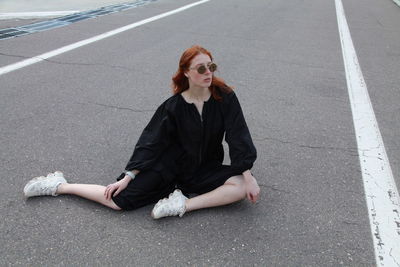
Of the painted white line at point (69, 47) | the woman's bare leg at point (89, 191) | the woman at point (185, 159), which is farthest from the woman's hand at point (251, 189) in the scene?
the painted white line at point (69, 47)

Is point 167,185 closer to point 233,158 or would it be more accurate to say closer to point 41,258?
point 233,158

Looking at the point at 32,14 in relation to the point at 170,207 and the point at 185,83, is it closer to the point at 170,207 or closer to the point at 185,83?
the point at 185,83

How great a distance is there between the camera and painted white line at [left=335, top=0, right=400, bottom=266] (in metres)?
→ 2.53

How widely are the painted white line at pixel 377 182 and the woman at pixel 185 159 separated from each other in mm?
837

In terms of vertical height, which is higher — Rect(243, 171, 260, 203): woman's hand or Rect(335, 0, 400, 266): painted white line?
Rect(243, 171, 260, 203): woman's hand

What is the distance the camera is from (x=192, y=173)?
2.97 meters

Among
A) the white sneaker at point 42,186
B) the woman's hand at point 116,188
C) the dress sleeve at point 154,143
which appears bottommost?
the white sneaker at point 42,186

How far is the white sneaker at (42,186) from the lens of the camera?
289 centimetres

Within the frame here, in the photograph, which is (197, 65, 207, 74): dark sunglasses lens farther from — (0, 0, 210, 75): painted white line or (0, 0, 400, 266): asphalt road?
(0, 0, 210, 75): painted white line

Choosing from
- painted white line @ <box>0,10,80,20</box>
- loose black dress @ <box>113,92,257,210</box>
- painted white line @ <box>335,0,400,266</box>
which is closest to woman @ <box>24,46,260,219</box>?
loose black dress @ <box>113,92,257,210</box>

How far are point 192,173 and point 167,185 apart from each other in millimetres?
201

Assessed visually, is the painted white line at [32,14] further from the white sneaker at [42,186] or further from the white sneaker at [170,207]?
the white sneaker at [170,207]

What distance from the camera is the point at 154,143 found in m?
2.85

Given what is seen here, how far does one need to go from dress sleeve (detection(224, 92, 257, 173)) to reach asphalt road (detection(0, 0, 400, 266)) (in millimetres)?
362
